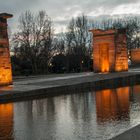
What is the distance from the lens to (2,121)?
11.7 meters

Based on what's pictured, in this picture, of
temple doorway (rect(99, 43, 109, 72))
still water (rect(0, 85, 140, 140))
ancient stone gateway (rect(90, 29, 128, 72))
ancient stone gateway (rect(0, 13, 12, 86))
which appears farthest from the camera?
temple doorway (rect(99, 43, 109, 72))

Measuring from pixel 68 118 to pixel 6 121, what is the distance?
1927 millimetres

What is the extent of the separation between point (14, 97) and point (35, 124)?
613cm

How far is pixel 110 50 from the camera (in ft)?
109

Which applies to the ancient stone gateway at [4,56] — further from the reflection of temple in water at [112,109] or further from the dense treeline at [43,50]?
the dense treeline at [43,50]

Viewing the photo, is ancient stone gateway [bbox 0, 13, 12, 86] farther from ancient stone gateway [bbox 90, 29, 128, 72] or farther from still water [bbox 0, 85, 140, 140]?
ancient stone gateway [bbox 90, 29, 128, 72]

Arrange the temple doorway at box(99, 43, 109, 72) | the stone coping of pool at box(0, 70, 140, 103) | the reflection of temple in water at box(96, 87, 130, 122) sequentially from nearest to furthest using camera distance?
the reflection of temple in water at box(96, 87, 130, 122), the stone coping of pool at box(0, 70, 140, 103), the temple doorway at box(99, 43, 109, 72)

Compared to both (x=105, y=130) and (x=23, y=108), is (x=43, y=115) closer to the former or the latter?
(x=23, y=108)

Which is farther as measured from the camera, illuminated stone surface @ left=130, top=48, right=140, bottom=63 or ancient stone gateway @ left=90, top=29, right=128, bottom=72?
illuminated stone surface @ left=130, top=48, right=140, bottom=63

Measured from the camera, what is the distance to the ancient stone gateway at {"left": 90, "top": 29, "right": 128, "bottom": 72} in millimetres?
32938

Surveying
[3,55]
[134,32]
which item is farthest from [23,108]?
[134,32]

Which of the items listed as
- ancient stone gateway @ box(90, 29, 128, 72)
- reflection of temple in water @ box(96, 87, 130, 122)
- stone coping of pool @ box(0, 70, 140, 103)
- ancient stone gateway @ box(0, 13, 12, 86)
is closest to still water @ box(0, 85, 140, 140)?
reflection of temple in water @ box(96, 87, 130, 122)

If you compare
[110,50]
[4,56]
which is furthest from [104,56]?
[4,56]

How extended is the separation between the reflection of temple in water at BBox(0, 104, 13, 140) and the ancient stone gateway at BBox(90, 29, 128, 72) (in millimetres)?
18956
